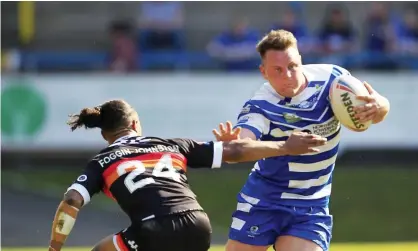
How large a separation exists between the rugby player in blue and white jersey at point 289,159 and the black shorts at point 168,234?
846 mm

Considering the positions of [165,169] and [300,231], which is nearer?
[165,169]

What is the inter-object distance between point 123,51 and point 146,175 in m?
13.0

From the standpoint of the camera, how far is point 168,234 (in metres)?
6.07

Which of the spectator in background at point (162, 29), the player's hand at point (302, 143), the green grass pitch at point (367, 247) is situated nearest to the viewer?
the player's hand at point (302, 143)

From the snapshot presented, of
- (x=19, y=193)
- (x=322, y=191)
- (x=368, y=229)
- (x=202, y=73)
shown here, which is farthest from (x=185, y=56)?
(x=322, y=191)

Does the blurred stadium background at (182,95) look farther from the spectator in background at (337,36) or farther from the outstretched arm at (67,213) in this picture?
the outstretched arm at (67,213)

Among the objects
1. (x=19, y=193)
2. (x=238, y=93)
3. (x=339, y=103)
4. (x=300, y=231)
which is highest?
(x=339, y=103)

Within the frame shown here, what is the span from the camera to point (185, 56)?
62.3ft

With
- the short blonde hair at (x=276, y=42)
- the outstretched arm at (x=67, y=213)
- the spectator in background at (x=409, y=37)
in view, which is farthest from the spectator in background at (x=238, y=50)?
the outstretched arm at (x=67, y=213)

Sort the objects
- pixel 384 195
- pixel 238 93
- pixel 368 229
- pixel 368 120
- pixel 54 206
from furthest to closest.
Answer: pixel 238 93 → pixel 384 195 → pixel 54 206 → pixel 368 229 → pixel 368 120

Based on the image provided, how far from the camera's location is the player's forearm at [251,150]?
6227 mm

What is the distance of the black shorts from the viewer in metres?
6.07

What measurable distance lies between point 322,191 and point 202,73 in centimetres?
1127

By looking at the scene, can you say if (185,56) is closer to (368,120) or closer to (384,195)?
(384,195)
